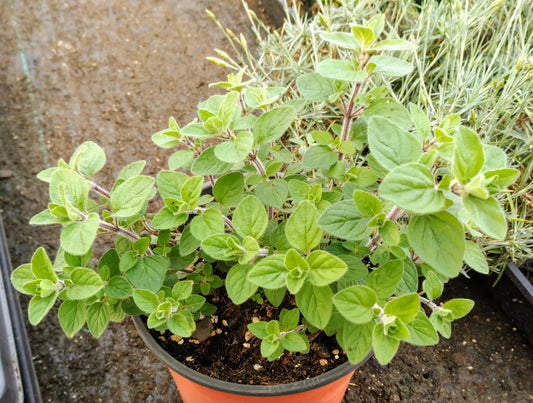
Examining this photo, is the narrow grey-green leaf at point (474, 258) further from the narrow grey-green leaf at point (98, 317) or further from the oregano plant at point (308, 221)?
the narrow grey-green leaf at point (98, 317)

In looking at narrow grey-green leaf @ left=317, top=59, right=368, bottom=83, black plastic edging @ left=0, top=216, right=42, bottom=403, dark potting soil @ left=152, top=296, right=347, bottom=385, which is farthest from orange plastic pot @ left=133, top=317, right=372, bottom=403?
black plastic edging @ left=0, top=216, right=42, bottom=403

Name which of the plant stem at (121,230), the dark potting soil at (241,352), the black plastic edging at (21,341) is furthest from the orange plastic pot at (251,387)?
the black plastic edging at (21,341)

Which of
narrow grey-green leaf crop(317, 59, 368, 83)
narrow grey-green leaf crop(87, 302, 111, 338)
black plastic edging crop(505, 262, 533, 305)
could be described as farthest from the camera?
black plastic edging crop(505, 262, 533, 305)

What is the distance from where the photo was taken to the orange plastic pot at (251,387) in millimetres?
924

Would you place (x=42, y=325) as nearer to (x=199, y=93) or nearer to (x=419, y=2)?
(x=199, y=93)

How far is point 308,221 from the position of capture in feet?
2.48

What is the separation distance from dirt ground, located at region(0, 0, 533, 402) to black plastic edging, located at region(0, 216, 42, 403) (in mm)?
49

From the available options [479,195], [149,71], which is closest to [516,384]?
[479,195]

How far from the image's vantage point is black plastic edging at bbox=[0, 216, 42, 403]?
1.46 meters

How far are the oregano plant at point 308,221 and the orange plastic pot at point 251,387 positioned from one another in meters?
0.09

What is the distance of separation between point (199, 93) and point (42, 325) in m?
1.25

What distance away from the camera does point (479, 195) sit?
0.59 meters

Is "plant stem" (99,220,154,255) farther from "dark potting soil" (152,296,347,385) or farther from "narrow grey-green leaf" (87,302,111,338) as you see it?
"dark potting soil" (152,296,347,385)

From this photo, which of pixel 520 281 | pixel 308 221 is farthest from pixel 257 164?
pixel 520 281
